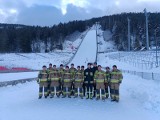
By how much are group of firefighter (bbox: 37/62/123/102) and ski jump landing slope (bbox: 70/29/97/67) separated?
47101 millimetres

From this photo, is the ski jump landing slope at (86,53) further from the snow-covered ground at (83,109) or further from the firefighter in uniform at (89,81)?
the snow-covered ground at (83,109)

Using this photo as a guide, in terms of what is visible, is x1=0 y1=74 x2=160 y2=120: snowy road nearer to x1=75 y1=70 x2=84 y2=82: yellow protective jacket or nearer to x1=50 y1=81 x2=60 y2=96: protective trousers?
x1=50 y1=81 x2=60 y2=96: protective trousers

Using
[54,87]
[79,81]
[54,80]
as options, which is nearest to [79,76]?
[79,81]

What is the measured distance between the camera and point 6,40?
145 metres

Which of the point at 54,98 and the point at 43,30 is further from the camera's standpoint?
the point at 43,30

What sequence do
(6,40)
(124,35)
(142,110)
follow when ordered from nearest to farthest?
(142,110) < (6,40) < (124,35)

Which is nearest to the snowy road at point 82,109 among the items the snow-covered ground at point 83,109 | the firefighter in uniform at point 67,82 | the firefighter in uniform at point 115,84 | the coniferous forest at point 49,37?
the snow-covered ground at point 83,109

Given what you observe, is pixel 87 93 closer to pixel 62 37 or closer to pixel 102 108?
pixel 102 108

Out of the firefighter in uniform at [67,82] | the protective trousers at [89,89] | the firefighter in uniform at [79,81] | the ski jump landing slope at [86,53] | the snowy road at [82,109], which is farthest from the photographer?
the ski jump landing slope at [86,53]

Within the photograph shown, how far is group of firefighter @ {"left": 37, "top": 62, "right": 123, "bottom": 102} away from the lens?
680 inches

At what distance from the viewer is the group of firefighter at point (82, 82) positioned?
1727 cm

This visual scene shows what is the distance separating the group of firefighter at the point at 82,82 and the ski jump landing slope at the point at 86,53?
47101 mm

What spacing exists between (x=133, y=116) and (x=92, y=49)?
220 feet

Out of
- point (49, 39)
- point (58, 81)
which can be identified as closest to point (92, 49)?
point (58, 81)
